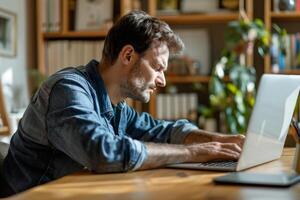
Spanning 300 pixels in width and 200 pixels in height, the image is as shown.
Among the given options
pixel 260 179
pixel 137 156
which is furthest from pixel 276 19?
pixel 260 179

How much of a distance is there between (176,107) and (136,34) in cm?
231

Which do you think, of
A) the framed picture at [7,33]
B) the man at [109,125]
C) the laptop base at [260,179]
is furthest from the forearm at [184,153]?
the framed picture at [7,33]

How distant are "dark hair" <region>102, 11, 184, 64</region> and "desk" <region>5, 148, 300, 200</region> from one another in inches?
20.0

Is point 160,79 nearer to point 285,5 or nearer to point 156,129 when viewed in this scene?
point 156,129

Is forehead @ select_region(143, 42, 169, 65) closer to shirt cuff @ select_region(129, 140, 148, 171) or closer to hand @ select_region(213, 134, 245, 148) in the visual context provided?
hand @ select_region(213, 134, 245, 148)

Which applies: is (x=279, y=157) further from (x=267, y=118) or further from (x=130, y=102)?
(x=130, y=102)

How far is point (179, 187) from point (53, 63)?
118 inches

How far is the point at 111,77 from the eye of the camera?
1.85m

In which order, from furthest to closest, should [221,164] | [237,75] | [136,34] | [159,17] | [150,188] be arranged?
[159,17]
[237,75]
[136,34]
[221,164]
[150,188]

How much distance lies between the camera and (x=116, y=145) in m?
1.45

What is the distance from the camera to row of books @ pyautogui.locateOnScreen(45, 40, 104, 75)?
4.09 meters

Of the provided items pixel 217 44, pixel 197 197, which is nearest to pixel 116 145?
pixel 197 197

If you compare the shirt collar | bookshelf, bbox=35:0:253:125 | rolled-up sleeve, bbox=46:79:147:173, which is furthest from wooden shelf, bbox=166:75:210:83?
rolled-up sleeve, bbox=46:79:147:173

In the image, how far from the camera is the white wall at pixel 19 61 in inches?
150
